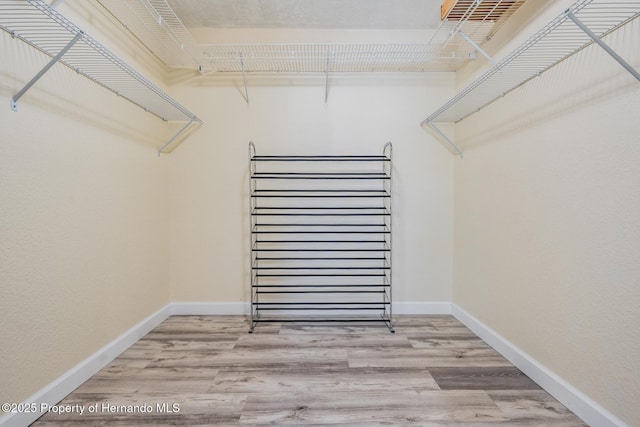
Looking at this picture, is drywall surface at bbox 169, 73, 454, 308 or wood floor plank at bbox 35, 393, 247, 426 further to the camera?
drywall surface at bbox 169, 73, 454, 308

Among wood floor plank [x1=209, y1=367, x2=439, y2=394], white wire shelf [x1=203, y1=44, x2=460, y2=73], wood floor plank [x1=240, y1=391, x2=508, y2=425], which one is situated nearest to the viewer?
wood floor plank [x1=240, y1=391, x2=508, y2=425]

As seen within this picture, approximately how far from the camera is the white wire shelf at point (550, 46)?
102 cm

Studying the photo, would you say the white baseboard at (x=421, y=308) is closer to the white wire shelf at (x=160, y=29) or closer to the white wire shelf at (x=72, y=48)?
the white wire shelf at (x=72, y=48)

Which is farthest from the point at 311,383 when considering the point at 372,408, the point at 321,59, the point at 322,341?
the point at 321,59

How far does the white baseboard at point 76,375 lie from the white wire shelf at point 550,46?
2.50 m

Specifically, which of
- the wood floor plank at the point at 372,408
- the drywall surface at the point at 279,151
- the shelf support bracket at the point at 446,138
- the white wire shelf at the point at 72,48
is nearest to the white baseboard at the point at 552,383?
the wood floor plank at the point at 372,408

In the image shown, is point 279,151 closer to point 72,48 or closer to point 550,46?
point 72,48

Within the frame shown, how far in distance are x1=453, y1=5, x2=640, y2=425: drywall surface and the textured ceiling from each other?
92 centimetres

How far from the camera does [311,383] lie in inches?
57.8

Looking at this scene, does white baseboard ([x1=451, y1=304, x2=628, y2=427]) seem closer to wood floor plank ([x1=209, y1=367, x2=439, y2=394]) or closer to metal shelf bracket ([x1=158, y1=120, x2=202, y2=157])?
wood floor plank ([x1=209, y1=367, x2=439, y2=394])

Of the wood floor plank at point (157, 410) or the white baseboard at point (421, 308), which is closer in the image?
the wood floor plank at point (157, 410)

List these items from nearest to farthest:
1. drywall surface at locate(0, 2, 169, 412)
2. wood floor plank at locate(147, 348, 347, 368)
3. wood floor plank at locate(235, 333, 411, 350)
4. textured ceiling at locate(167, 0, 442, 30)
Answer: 1. drywall surface at locate(0, 2, 169, 412)
2. wood floor plank at locate(147, 348, 347, 368)
3. wood floor plank at locate(235, 333, 411, 350)
4. textured ceiling at locate(167, 0, 442, 30)

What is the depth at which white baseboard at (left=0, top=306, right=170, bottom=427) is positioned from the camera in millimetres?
1157

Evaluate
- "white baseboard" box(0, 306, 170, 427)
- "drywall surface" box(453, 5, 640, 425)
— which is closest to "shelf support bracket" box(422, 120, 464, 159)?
"drywall surface" box(453, 5, 640, 425)
